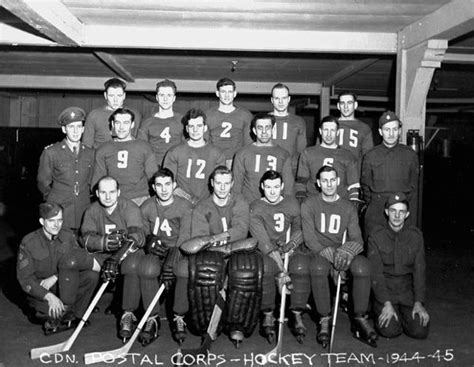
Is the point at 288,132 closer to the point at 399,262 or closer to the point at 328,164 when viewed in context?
the point at 328,164

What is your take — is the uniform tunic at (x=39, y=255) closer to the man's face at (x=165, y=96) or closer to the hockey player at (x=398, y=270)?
the man's face at (x=165, y=96)

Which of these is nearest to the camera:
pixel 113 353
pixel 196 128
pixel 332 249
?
pixel 113 353

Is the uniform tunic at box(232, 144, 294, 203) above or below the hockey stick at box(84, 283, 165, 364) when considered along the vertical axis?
above

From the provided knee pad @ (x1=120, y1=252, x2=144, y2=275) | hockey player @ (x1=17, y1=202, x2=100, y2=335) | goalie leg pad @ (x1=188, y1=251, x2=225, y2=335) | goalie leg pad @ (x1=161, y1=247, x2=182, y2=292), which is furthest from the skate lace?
hockey player @ (x1=17, y1=202, x2=100, y2=335)

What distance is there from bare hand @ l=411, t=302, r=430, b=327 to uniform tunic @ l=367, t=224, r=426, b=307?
2.7 inches

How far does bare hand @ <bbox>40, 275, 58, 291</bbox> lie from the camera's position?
400cm

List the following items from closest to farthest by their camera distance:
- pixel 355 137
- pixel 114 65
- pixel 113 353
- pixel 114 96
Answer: pixel 113 353 → pixel 114 96 → pixel 355 137 → pixel 114 65

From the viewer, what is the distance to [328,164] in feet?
14.9

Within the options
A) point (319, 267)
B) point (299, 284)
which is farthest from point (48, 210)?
point (319, 267)

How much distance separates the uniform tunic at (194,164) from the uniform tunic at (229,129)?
37 centimetres

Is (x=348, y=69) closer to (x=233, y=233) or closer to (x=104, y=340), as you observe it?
(x=233, y=233)

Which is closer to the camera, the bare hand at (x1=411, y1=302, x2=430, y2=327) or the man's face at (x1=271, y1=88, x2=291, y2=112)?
the bare hand at (x1=411, y1=302, x2=430, y2=327)

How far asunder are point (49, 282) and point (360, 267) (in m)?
2.38

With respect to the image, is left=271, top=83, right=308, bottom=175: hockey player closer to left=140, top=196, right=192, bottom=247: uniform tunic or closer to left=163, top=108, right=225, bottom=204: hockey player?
left=163, top=108, right=225, bottom=204: hockey player
